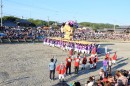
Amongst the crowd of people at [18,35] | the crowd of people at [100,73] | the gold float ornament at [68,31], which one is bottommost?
the crowd of people at [100,73]

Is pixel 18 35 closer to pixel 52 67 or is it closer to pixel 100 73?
pixel 52 67

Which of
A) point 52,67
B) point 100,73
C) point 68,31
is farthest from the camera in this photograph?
point 68,31

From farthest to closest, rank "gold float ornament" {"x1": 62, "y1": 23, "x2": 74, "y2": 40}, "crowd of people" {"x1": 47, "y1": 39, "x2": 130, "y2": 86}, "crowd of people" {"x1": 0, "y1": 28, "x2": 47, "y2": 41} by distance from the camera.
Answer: "crowd of people" {"x1": 0, "y1": 28, "x2": 47, "y2": 41} < "gold float ornament" {"x1": 62, "y1": 23, "x2": 74, "y2": 40} < "crowd of people" {"x1": 47, "y1": 39, "x2": 130, "y2": 86}

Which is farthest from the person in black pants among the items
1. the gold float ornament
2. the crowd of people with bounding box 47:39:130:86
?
the gold float ornament

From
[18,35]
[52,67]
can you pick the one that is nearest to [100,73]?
[52,67]

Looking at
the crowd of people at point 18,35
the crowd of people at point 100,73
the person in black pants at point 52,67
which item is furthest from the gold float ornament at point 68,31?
the person in black pants at point 52,67

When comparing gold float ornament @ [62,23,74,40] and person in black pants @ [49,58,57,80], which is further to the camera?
gold float ornament @ [62,23,74,40]

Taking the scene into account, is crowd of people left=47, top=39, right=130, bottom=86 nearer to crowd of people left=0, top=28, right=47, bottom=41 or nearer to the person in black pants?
the person in black pants

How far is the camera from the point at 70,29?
33969mm

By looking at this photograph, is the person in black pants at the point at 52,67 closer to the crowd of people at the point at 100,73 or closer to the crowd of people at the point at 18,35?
the crowd of people at the point at 100,73

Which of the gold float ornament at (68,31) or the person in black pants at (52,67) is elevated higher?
the gold float ornament at (68,31)

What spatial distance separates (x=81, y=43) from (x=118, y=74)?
16489 millimetres

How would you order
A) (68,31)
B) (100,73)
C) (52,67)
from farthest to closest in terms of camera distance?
1. (68,31)
2. (52,67)
3. (100,73)

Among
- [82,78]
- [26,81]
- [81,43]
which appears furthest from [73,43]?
[26,81]
